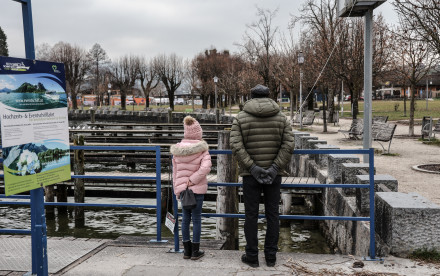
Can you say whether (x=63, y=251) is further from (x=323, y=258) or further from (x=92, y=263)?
(x=323, y=258)

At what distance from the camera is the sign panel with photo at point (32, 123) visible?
381 cm

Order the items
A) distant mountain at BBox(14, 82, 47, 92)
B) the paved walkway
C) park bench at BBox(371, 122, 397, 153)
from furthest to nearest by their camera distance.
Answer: park bench at BBox(371, 122, 397, 153), the paved walkway, distant mountain at BBox(14, 82, 47, 92)

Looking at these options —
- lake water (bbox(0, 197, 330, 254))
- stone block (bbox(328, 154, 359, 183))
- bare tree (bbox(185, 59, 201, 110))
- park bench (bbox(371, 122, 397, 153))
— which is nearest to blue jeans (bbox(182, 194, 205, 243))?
stone block (bbox(328, 154, 359, 183))

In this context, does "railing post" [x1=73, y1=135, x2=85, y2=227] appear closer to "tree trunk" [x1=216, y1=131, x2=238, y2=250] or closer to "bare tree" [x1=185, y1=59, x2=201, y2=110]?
"tree trunk" [x1=216, y1=131, x2=238, y2=250]

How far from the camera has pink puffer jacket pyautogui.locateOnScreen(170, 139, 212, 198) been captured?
199 inches

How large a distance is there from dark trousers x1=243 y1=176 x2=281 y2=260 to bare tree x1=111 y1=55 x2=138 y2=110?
265 ft

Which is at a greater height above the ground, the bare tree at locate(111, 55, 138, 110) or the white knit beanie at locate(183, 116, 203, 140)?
the bare tree at locate(111, 55, 138, 110)

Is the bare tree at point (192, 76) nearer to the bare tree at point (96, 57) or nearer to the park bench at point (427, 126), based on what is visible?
the bare tree at point (96, 57)

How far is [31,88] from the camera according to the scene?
13.2 feet

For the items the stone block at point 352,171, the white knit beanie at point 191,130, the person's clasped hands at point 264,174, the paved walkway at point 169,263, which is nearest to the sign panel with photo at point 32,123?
the paved walkway at point 169,263

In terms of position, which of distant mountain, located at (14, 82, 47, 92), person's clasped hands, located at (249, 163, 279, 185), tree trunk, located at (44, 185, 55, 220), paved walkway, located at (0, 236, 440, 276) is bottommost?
tree trunk, located at (44, 185, 55, 220)

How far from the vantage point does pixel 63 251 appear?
5.45 m

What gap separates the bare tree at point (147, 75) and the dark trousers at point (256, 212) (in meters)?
79.1

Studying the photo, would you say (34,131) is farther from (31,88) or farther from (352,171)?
(352,171)
